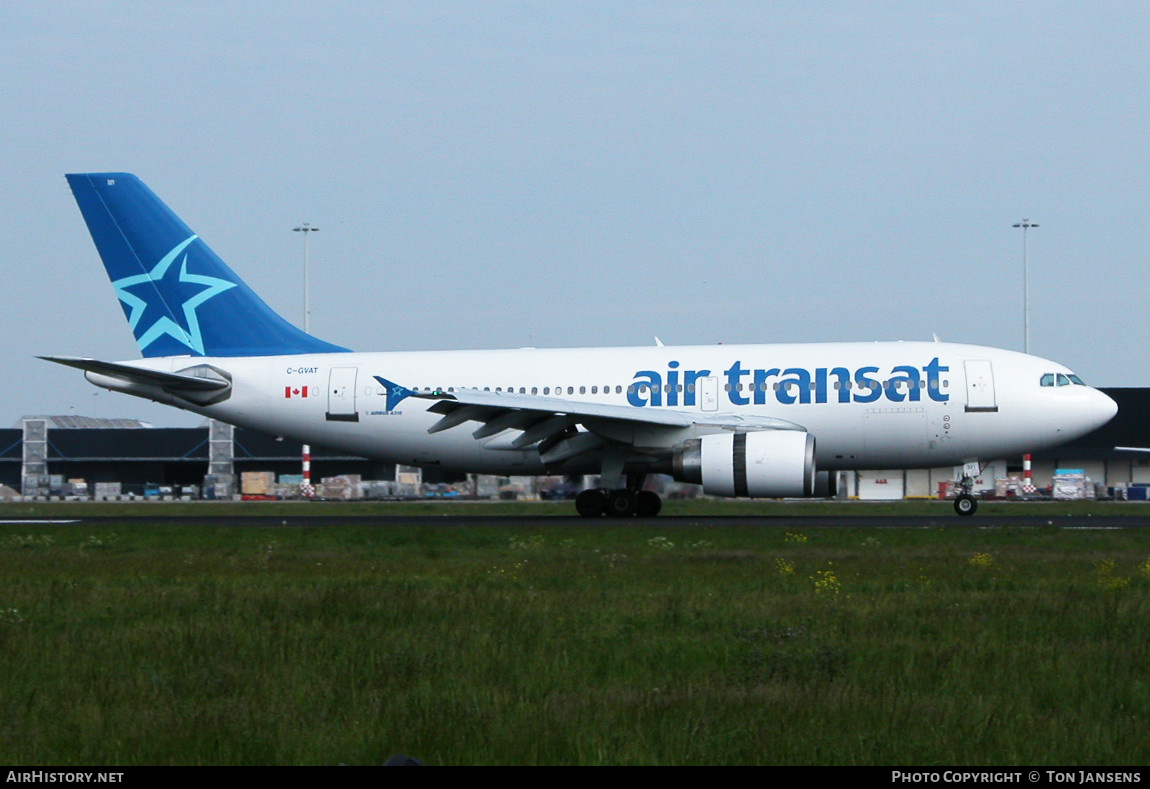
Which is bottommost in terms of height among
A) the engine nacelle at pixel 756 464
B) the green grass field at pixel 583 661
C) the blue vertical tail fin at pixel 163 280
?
the green grass field at pixel 583 661

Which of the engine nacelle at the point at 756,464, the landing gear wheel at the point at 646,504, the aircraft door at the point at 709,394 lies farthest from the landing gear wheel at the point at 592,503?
the engine nacelle at the point at 756,464

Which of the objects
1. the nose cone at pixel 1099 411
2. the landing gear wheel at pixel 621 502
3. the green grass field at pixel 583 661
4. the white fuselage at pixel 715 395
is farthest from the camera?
the landing gear wheel at pixel 621 502

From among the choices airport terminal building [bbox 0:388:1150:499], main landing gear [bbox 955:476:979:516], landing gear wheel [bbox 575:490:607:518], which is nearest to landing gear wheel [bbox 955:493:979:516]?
main landing gear [bbox 955:476:979:516]

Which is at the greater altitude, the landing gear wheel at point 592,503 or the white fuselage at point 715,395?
the white fuselage at point 715,395

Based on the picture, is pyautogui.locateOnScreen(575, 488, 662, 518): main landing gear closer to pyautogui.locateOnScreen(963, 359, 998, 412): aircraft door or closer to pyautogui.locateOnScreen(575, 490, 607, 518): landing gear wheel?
pyautogui.locateOnScreen(575, 490, 607, 518): landing gear wheel

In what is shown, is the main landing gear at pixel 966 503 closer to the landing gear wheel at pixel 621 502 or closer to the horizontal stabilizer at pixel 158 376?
the landing gear wheel at pixel 621 502

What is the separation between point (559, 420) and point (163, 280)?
423 inches

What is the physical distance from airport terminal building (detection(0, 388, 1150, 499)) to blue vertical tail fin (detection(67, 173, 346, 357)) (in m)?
24.0

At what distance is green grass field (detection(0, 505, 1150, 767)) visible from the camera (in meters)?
6.73

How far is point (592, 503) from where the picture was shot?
29.5m

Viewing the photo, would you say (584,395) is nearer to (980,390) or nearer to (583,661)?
(980,390)

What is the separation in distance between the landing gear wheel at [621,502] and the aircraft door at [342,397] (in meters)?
6.27

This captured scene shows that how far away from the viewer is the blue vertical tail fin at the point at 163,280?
1235 inches
